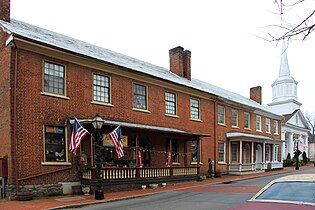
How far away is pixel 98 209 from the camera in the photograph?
14172mm

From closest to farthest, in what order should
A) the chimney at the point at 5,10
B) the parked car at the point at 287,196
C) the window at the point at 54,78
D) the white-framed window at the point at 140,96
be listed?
the parked car at the point at 287,196 < the window at the point at 54,78 < the chimney at the point at 5,10 < the white-framed window at the point at 140,96

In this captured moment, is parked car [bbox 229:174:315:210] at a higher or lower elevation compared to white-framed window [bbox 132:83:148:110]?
lower

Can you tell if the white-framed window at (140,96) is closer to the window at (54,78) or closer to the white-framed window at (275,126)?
the window at (54,78)

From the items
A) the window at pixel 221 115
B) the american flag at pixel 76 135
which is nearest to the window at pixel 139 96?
the american flag at pixel 76 135

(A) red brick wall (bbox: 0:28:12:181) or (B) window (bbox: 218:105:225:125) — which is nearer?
(A) red brick wall (bbox: 0:28:12:181)

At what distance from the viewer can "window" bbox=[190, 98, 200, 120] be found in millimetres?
28962

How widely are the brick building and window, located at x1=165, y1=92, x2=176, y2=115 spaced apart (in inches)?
2.7

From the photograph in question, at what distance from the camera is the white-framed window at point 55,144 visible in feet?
59.6

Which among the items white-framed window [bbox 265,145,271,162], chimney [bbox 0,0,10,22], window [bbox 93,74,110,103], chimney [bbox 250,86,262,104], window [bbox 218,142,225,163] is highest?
chimney [bbox 0,0,10,22]

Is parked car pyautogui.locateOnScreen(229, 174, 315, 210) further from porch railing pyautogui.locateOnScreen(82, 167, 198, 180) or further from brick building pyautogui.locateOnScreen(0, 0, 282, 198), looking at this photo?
brick building pyautogui.locateOnScreen(0, 0, 282, 198)

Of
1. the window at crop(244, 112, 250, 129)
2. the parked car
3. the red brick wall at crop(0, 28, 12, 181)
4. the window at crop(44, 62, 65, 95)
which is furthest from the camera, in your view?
the window at crop(244, 112, 250, 129)

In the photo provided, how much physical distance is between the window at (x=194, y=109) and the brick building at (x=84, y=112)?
0.38 ft

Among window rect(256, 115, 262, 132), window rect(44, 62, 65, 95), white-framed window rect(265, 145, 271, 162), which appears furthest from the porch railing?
white-framed window rect(265, 145, 271, 162)

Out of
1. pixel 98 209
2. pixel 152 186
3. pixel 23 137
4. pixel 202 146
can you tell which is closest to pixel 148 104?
pixel 152 186
